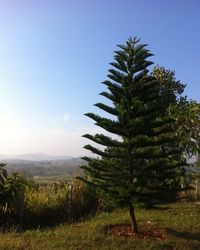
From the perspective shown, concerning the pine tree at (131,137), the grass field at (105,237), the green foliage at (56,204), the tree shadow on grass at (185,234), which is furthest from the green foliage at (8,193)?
the tree shadow on grass at (185,234)

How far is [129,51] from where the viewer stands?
12008mm

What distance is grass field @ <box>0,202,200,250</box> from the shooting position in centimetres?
1027

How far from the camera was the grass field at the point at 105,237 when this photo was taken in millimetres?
10266

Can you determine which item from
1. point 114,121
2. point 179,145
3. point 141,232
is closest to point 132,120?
point 114,121

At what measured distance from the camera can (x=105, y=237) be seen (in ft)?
36.4

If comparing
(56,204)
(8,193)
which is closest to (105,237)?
(8,193)

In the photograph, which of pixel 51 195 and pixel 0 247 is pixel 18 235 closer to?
pixel 0 247

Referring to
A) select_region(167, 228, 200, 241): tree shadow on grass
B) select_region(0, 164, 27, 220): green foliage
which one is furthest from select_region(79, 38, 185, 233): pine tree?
select_region(0, 164, 27, 220): green foliage

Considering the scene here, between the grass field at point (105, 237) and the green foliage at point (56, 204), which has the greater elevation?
the green foliage at point (56, 204)

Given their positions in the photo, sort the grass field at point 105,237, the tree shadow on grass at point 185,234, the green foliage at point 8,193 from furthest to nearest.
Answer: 1. the green foliage at point 8,193
2. the tree shadow on grass at point 185,234
3. the grass field at point 105,237

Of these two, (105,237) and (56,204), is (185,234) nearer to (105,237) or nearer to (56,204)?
(105,237)

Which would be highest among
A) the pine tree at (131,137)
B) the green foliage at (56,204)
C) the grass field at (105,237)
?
the pine tree at (131,137)

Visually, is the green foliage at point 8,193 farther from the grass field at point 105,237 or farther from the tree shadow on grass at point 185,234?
the tree shadow on grass at point 185,234

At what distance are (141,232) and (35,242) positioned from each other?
9.62ft
